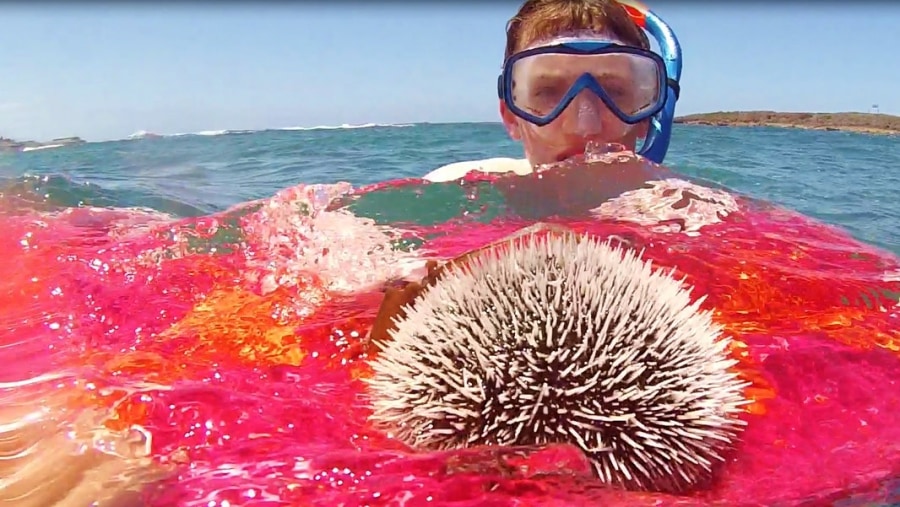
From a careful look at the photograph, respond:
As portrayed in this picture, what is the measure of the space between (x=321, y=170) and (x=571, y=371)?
11221 millimetres

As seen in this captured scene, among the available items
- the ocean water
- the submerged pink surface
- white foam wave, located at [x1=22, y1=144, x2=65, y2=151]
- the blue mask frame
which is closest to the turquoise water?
white foam wave, located at [x1=22, y1=144, x2=65, y2=151]

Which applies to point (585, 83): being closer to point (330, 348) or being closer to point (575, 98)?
point (575, 98)

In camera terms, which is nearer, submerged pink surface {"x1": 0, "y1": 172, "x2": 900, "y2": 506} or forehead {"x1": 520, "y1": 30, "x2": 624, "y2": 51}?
submerged pink surface {"x1": 0, "y1": 172, "x2": 900, "y2": 506}

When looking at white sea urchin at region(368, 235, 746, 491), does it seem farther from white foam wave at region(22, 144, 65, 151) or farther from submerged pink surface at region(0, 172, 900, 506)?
white foam wave at region(22, 144, 65, 151)

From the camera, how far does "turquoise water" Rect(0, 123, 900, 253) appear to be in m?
6.91

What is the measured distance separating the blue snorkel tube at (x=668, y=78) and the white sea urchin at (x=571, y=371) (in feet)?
9.38

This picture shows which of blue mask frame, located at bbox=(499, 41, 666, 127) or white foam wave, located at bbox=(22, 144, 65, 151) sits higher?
blue mask frame, located at bbox=(499, 41, 666, 127)

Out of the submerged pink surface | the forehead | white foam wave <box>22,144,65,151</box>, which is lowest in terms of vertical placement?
the submerged pink surface

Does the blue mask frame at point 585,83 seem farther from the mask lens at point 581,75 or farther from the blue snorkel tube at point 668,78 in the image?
the blue snorkel tube at point 668,78

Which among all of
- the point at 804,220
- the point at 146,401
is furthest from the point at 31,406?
the point at 804,220

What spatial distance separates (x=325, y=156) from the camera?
15.5m

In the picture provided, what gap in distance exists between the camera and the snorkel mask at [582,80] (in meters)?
3.72

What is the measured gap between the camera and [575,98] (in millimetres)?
3787

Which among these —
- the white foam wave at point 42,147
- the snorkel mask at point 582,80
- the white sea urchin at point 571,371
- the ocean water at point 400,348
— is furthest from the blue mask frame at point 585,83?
the white foam wave at point 42,147
